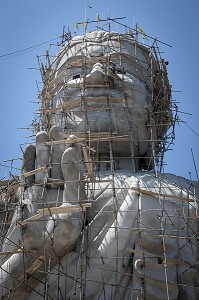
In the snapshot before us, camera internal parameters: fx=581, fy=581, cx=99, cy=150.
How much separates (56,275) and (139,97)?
4289 millimetres

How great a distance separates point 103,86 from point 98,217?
3.05 m

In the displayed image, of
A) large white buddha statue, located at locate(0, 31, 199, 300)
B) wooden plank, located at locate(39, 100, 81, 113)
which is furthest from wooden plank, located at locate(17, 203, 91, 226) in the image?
wooden plank, located at locate(39, 100, 81, 113)

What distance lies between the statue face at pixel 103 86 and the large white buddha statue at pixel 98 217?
0.09 ft

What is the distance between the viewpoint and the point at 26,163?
898 cm

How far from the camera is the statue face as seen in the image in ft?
33.4

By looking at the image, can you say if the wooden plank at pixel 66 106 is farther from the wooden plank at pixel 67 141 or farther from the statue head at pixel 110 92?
the wooden plank at pixel 67 141

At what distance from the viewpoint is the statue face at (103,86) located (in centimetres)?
1018

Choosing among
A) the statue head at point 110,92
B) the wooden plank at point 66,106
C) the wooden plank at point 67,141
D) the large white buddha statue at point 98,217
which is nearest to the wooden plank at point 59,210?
the large white buddha statue at point 98,217

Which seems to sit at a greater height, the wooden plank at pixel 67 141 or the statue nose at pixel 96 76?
the statue nose at pixel 96 76

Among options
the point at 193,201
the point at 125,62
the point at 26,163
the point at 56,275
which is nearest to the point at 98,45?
the point at 125,62

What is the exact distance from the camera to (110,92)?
10.6 meters

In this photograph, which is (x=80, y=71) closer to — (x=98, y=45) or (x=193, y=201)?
(x=98, y=45)

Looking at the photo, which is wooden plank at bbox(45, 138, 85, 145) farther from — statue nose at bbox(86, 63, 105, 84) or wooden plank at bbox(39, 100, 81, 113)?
statue nose at bbox(86, 63, 105, 84)

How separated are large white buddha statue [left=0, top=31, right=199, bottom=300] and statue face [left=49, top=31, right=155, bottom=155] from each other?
0.09 ft
